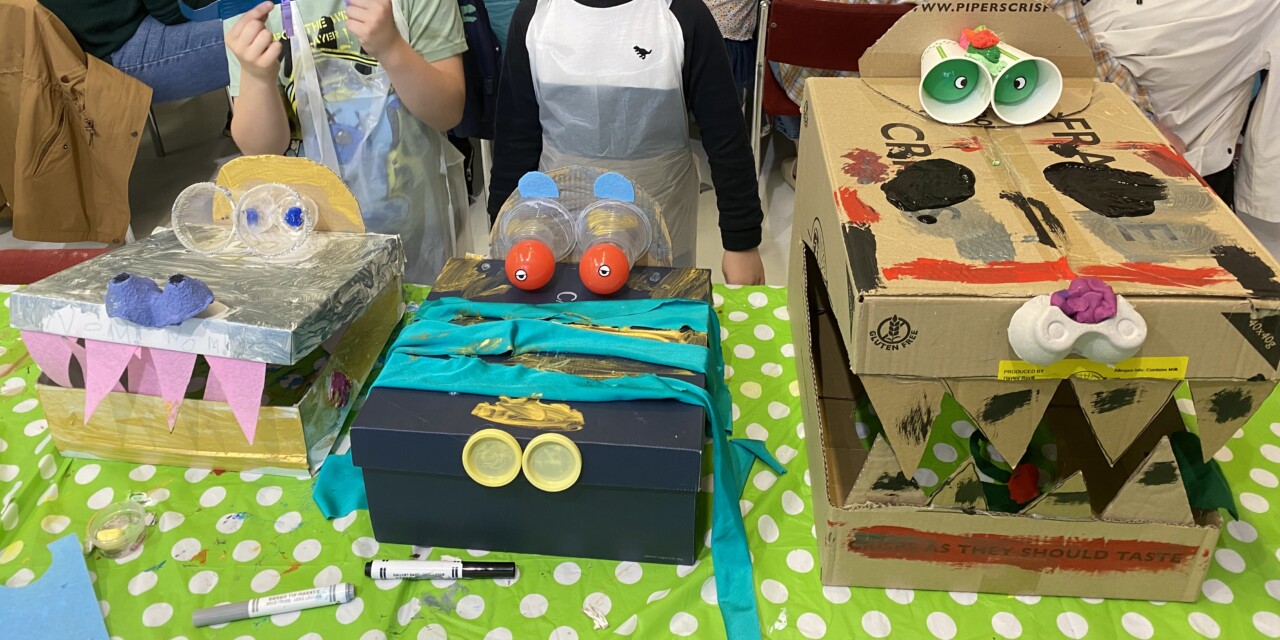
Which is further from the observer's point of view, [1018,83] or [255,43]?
[255,43]

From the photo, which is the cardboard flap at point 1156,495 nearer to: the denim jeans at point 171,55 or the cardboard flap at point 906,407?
the cardboard flap at point 906,407

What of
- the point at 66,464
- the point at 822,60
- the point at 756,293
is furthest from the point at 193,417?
the point at 822,60

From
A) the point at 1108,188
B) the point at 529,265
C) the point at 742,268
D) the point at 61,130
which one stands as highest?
the point at 1108,188

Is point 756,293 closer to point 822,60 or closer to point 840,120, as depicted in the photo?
point 840,120

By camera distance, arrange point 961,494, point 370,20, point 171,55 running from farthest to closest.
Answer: point 171,55, point 370,20, point 961,494

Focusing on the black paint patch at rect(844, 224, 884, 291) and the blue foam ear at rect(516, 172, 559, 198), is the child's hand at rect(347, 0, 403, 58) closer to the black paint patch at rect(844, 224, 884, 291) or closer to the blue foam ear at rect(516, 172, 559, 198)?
the blue foam ear at rect(516, 172, 559, 198)

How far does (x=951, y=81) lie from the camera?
35.9 inches

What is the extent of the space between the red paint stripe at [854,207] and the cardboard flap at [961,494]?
206mm

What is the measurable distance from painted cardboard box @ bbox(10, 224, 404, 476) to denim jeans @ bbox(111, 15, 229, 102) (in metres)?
1.59

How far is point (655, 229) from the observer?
3.24 ft

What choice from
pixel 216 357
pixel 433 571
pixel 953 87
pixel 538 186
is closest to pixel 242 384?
pixel 216 357

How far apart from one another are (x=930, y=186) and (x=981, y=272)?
14 centimetres

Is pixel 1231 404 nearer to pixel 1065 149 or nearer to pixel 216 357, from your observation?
pixel 1065 149

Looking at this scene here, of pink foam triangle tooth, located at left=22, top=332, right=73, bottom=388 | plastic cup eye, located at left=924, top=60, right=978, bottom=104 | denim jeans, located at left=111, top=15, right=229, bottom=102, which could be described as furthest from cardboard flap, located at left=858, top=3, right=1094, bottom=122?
denim jeans, located at left=111, top=15, right=229, bottom=102
